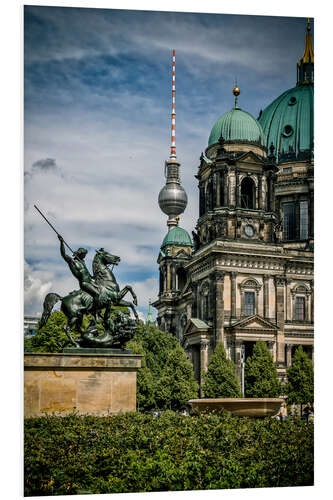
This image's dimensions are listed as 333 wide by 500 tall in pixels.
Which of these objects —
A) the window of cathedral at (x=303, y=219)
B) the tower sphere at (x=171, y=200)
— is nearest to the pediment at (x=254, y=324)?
the window of cathedral at (x=303, y=219)

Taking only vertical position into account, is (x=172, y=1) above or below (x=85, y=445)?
above

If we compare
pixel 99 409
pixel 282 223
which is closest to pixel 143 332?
pixel 282 223

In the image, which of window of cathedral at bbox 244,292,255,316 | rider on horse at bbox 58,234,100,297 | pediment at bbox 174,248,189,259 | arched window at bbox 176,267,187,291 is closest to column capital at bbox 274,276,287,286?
window of cathedral at bbox 244,292,255,316

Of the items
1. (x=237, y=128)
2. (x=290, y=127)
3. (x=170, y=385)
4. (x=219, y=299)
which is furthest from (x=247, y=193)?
(x=170, y=385)

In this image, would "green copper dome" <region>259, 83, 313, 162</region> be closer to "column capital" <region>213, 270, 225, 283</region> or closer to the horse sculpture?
"column capital" <region>213, 270, 225, 283</region>

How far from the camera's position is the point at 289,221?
5206cm

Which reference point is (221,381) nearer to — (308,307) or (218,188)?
(308,307)

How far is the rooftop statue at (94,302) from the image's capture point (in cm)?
1449

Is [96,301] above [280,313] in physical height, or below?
above

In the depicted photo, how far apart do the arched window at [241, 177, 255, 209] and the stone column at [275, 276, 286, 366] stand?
5.23 m

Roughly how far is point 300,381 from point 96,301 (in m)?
21.0

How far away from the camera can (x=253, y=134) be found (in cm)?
4525
